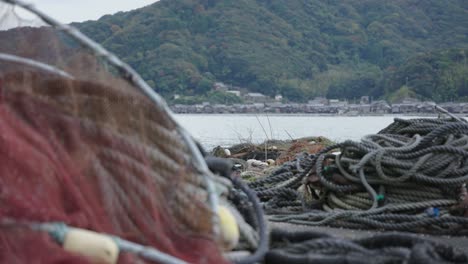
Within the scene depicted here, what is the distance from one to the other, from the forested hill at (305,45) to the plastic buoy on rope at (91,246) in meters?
40.7

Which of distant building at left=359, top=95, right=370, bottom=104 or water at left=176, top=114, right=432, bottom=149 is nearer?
water at left=176, top=114, right=432, bottom=149

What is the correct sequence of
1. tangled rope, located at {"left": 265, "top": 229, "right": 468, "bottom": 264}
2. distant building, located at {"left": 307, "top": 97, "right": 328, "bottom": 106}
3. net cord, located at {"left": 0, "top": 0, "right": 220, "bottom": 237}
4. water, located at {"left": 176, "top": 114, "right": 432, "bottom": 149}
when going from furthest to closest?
distant building, located at {"left": 307, "top": 97, "right": 328, "bottom": 106} → water, located at {"left": 176, "top": 114, "right": 432, "bottom": 149} → tangled rope, located at {"left": 265, "top": 229, "right": 468, "bottom": 264} → net cord, located at {"left": 0, "top": 0, "right": 220, "bottom": 237}

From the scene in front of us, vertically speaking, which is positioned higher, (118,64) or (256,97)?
(118,64)

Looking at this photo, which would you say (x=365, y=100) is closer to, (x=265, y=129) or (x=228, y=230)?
(x=265, y=129)

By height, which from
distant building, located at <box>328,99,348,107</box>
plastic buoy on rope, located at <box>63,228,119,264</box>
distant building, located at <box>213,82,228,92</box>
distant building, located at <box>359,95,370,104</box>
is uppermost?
plastic buoy on rope, located at <box>63,228,119,264</box>

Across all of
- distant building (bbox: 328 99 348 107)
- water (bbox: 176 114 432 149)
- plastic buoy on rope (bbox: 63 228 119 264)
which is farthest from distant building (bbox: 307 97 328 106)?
plastic buoy on rope (bbox: 63 228 119 264)

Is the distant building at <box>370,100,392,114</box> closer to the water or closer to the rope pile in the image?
the water

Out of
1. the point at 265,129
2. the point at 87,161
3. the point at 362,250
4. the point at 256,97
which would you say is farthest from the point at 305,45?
the point at 87,161

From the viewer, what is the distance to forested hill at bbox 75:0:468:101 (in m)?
46.5

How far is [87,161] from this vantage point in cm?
180

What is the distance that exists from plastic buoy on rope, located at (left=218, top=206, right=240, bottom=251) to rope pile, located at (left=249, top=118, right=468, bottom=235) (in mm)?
1916

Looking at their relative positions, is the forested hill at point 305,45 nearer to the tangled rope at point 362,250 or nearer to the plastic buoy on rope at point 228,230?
the tangled rope at point 362,250

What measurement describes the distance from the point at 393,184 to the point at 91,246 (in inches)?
118

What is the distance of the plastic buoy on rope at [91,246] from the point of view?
166 cm
